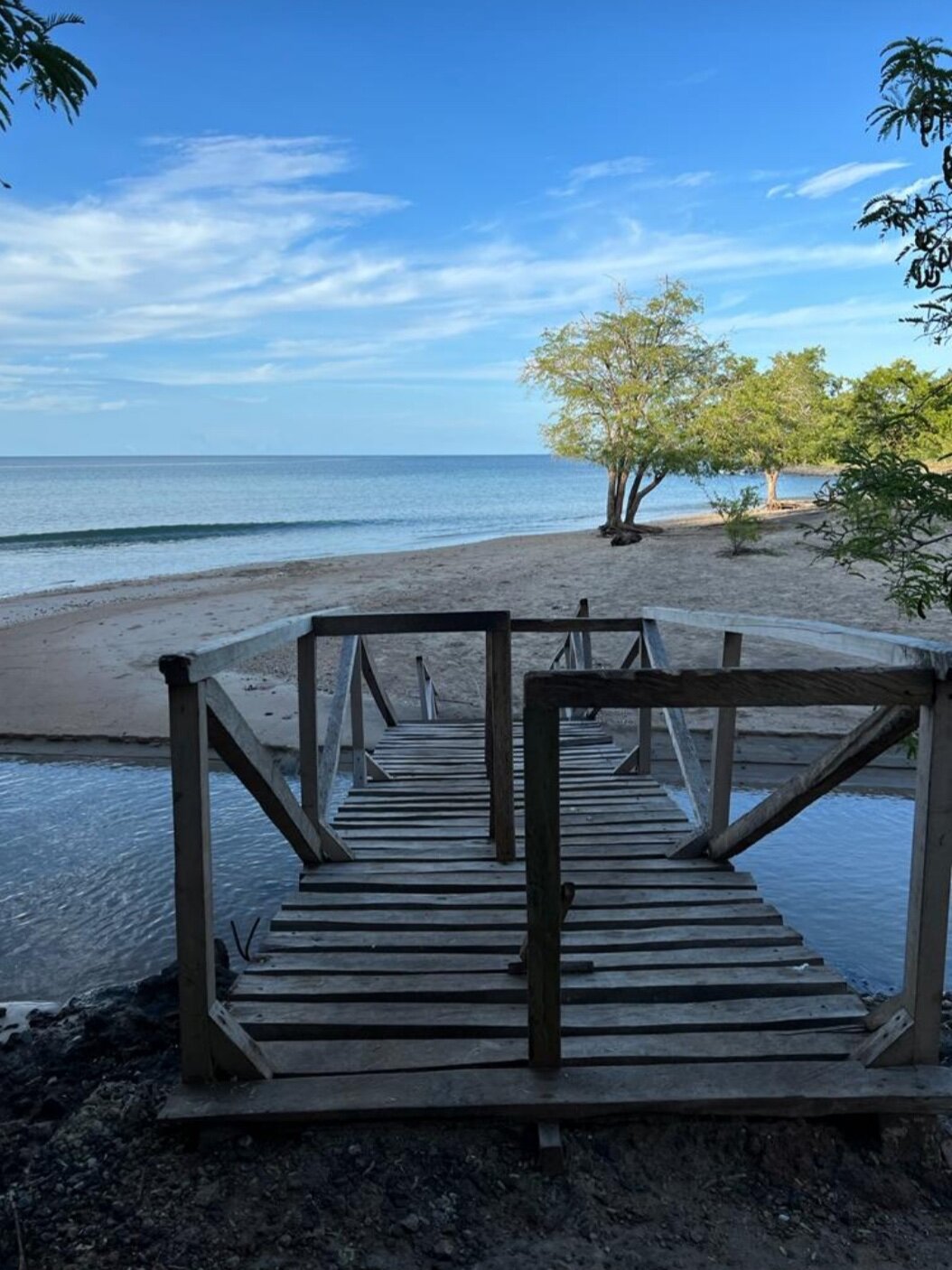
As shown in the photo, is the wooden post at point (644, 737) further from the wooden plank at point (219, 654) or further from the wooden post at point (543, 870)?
the wooden post at point (543, 870)

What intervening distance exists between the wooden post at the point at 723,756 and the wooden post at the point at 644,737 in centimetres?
134

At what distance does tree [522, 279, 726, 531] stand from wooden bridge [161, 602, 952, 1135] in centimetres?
2573

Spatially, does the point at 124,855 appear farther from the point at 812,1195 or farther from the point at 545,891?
the point at 812,1195

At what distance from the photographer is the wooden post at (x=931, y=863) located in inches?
106

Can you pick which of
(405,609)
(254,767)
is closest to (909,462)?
(254,767)

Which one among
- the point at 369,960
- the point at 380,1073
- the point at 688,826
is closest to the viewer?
the point at 380,1073

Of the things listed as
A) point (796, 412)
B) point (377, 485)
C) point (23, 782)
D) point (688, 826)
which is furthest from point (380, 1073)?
point (377, 485)

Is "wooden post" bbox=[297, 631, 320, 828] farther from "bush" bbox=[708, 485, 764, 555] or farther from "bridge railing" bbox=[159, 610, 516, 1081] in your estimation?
"bush" bbox=[708, 485, 764, 555]

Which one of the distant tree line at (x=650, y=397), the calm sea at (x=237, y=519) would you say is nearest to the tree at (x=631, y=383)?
the distant tree line at (x=650, y=397)

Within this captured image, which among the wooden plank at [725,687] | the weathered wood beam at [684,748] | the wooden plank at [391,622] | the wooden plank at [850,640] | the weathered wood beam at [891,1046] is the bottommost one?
the weathered wood beam at [891,1046]

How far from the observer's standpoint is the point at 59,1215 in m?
2.48

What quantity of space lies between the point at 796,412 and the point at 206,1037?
3611 cm

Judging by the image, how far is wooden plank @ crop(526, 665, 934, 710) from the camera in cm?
270

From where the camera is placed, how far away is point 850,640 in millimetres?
3209
